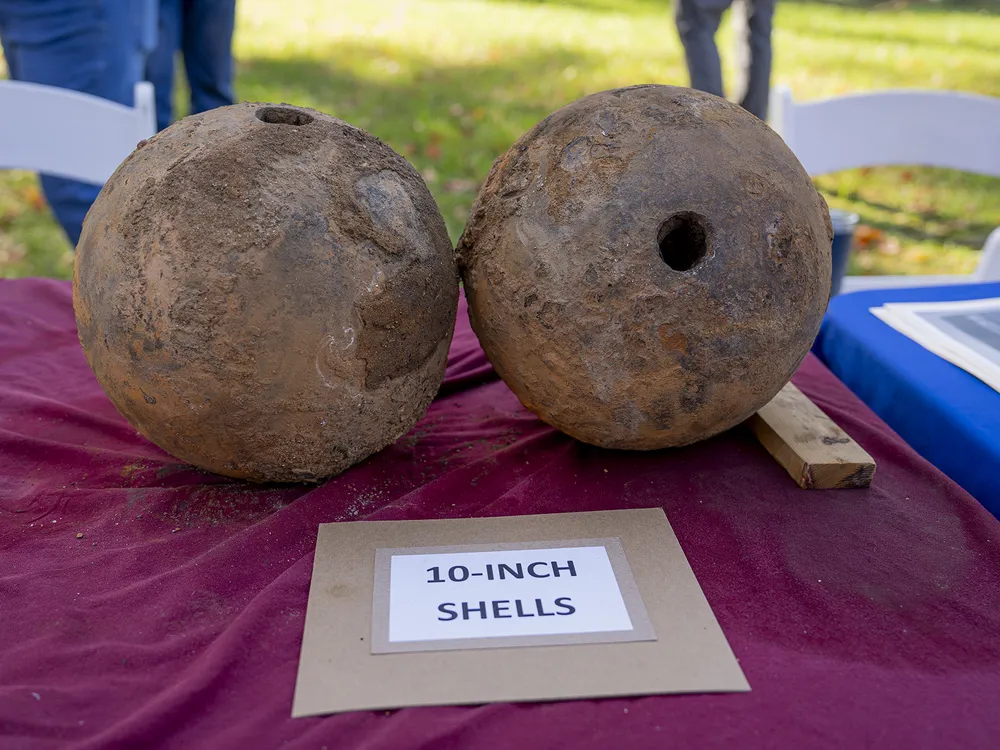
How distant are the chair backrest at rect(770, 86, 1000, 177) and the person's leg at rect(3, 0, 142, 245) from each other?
2.32 metres

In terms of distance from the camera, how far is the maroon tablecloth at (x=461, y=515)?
133cm

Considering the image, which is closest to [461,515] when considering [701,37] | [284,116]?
[284,116]

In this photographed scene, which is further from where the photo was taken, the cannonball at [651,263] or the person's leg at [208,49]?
the person's leg at [208,49]

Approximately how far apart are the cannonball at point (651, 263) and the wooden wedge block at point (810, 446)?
0.21 meters

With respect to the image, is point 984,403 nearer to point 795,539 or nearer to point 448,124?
point 795,539

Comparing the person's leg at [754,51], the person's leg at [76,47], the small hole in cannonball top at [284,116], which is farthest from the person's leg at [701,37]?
the small hole in cannonball top at [284,116]

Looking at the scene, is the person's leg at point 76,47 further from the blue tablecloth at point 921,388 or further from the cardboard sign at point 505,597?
the blue tablecloth at point 921,388

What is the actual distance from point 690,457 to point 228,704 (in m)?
1.24

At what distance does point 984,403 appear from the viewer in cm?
214

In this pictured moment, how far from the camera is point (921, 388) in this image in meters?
2.25

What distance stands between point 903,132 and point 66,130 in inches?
113

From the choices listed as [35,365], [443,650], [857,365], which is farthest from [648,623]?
[35,365]

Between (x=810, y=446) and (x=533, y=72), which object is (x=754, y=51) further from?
(x=810, y=446)

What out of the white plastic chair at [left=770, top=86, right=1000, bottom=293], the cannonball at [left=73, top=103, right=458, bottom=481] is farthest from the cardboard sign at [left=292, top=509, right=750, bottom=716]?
the white plastic chair at [left=770, top=86, right=1000, bottom=293]
